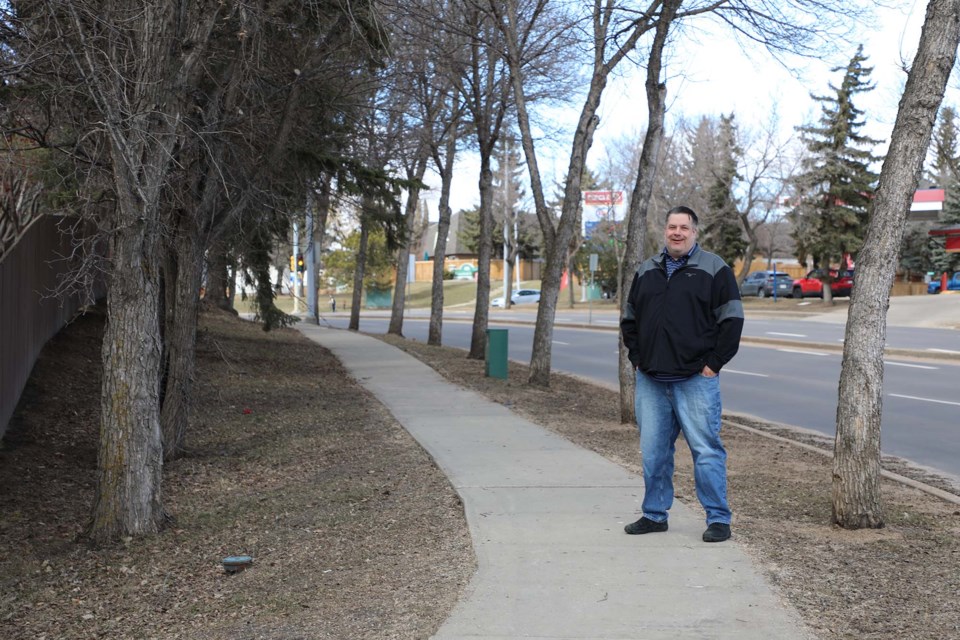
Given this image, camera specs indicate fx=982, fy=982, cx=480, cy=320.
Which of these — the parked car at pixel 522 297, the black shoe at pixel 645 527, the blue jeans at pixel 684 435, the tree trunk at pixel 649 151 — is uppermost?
the tree trunk at pixel 649 151

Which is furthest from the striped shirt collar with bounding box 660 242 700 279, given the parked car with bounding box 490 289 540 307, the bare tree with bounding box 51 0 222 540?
the parked car with bounding box 490 289 540 307

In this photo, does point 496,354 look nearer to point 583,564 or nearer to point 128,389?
point 128,389

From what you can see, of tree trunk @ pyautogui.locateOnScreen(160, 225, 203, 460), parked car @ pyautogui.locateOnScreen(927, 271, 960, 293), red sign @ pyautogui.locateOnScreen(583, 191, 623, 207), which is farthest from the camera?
red sign @ pyautogui.locateOnScreen(583, 191, 623, 207)

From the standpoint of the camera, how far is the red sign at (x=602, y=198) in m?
53.0

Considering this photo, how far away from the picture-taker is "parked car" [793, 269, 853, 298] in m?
52.3

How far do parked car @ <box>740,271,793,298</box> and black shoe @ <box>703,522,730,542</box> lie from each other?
165 ft

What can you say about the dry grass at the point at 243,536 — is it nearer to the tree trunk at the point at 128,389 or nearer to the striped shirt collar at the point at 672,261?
the tree trunk at the point at 128,389

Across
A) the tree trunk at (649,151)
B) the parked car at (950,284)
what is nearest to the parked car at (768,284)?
the parked car at (950,284)

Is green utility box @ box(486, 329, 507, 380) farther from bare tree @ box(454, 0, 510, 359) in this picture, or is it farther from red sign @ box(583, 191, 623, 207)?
red sign @ box(583, 191, 623, 207)

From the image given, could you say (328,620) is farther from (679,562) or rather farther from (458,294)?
(458,294)

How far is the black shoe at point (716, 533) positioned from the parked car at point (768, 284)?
50201mm

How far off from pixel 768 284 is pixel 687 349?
2162 inches

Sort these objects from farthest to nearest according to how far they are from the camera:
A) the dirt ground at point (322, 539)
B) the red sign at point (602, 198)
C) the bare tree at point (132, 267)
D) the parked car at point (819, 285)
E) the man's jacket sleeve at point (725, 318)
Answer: the red sign at point (602, 198), the parked car at point (819, 285), the bare tree at point (132, 267), the man's jacket sleeve at point (725, 318), the dirt ground at point (322, 539)

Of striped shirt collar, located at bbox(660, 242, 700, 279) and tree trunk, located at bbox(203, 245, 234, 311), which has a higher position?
striped shirt collar, located at bbox(660, 242, 700, 279)
